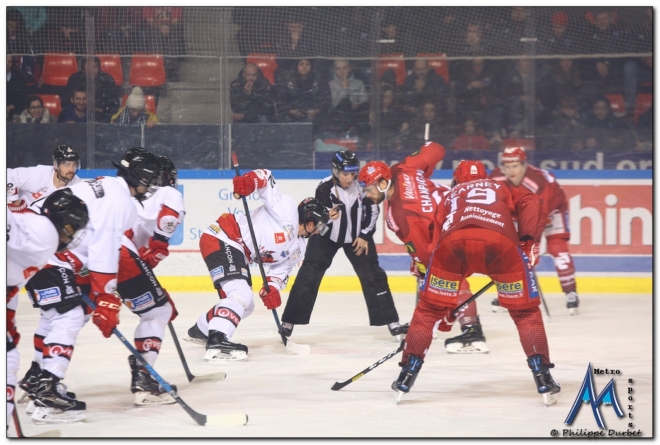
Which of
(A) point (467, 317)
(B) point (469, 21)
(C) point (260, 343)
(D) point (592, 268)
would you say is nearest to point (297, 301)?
(C) point (260, 343)

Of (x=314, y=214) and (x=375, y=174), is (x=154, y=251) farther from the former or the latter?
(x=375, y=174)

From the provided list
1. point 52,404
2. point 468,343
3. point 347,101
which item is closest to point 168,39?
point 347,101

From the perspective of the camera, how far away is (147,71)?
7.98 meters

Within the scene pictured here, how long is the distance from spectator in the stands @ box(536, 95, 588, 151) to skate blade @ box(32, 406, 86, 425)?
554 centimetres

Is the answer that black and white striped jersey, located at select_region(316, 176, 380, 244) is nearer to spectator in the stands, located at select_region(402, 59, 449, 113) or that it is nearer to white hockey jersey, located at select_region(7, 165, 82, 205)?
white hockey jersey, located at select_region(7, 165, 82, 205)

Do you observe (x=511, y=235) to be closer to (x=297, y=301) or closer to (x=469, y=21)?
(x=297, y=301)

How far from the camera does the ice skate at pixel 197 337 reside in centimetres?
548

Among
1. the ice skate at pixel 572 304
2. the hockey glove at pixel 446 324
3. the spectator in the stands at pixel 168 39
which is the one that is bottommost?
the ice skate at pixel 572 304

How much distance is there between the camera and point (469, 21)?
8.31 metres

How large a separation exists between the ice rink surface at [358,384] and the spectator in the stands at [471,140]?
2.03m

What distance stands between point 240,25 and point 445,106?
1.93 metres

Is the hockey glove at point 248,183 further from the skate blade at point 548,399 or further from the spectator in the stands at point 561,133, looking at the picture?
the spectator in the stands at point 561,133

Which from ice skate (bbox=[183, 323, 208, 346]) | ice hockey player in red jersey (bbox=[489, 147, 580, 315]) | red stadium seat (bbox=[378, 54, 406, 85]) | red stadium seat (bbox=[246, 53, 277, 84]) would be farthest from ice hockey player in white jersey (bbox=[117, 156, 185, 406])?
red stadium seat (bbox=[378, 54, 406, 85])

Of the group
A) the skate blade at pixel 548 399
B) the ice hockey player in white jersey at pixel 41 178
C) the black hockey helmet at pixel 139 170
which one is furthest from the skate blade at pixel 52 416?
the ice hockey player in white jersey at pixel 41 178
